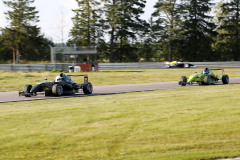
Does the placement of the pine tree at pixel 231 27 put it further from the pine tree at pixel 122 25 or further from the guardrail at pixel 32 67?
the guardrail at pixel 32 67

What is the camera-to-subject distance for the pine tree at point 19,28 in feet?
198

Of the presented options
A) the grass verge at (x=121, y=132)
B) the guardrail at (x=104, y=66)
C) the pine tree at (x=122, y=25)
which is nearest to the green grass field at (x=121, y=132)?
→ the grass verge at (x=121, y=132)

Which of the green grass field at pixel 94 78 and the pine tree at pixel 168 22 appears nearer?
the green grass field at pixel 94 78

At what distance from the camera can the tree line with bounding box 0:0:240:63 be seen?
60.8 meters

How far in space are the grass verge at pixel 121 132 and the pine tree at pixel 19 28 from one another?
5143cm

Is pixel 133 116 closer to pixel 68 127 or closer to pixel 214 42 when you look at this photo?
pixel 68 127

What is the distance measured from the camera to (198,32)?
6988 centimetres

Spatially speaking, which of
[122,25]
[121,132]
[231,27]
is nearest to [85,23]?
[122,25]

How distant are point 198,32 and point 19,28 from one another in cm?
3306

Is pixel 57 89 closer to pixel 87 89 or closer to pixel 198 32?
pixel 87 89

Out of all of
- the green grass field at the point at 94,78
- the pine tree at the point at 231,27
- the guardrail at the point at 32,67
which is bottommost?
the green grass field at the point at 94,78

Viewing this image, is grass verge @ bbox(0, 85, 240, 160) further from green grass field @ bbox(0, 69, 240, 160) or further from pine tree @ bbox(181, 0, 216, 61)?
pine tree @ bbox(181, 0, 216, 61)

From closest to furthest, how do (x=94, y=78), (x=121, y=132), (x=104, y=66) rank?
(x=121, y=132)
(x=94, y=78)
(x=104, y=66)

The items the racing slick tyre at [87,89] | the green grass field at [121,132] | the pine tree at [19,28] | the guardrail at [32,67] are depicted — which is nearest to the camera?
the green grass field at [121,132]
